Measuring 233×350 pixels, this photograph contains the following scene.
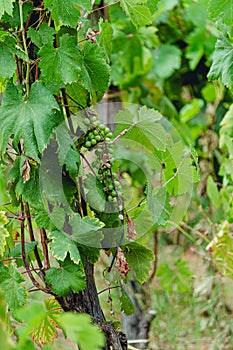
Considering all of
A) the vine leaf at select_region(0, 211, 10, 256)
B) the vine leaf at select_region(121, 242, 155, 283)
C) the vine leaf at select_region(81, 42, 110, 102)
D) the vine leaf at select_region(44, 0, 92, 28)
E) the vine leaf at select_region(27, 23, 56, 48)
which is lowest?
the vine leaf at select_region(121, 242, 155, 283)

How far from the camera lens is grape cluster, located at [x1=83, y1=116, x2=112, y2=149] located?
117 centimetres

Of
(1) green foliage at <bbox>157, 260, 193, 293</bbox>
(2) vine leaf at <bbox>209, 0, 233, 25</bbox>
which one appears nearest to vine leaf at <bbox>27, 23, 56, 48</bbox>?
(2) vine leaf at <bbox>209, 0, 233, 25</bbox>

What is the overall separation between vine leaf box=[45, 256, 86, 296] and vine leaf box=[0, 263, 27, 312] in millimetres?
53

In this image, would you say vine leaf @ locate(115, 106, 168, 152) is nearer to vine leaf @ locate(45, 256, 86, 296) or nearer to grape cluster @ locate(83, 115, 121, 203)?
grape cluster @ locate(83, 115, 121, 203)

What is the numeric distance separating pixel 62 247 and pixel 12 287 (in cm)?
13

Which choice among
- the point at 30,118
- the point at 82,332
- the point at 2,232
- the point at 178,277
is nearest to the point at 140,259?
the point at 2,232

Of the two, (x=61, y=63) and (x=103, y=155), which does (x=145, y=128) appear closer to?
(x=103, y=155)

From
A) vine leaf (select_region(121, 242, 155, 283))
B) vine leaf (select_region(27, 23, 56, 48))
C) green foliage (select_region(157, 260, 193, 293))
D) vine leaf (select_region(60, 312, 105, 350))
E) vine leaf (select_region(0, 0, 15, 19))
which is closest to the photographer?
vine leaf (select_region(60, 312, 105, 350))

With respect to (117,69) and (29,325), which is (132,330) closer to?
(117,69)

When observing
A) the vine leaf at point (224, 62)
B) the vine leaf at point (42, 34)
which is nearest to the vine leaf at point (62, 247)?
the vine leaf at point (42, 34)

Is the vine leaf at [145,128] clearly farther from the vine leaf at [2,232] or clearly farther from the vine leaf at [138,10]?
the vine leaf at [2,232]

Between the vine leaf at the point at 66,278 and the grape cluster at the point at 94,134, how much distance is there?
0.22 metres

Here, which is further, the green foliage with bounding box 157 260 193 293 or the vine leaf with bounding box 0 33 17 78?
the green foliage with bounding box 157 260 193 293

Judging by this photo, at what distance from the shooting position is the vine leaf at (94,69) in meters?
1.15
